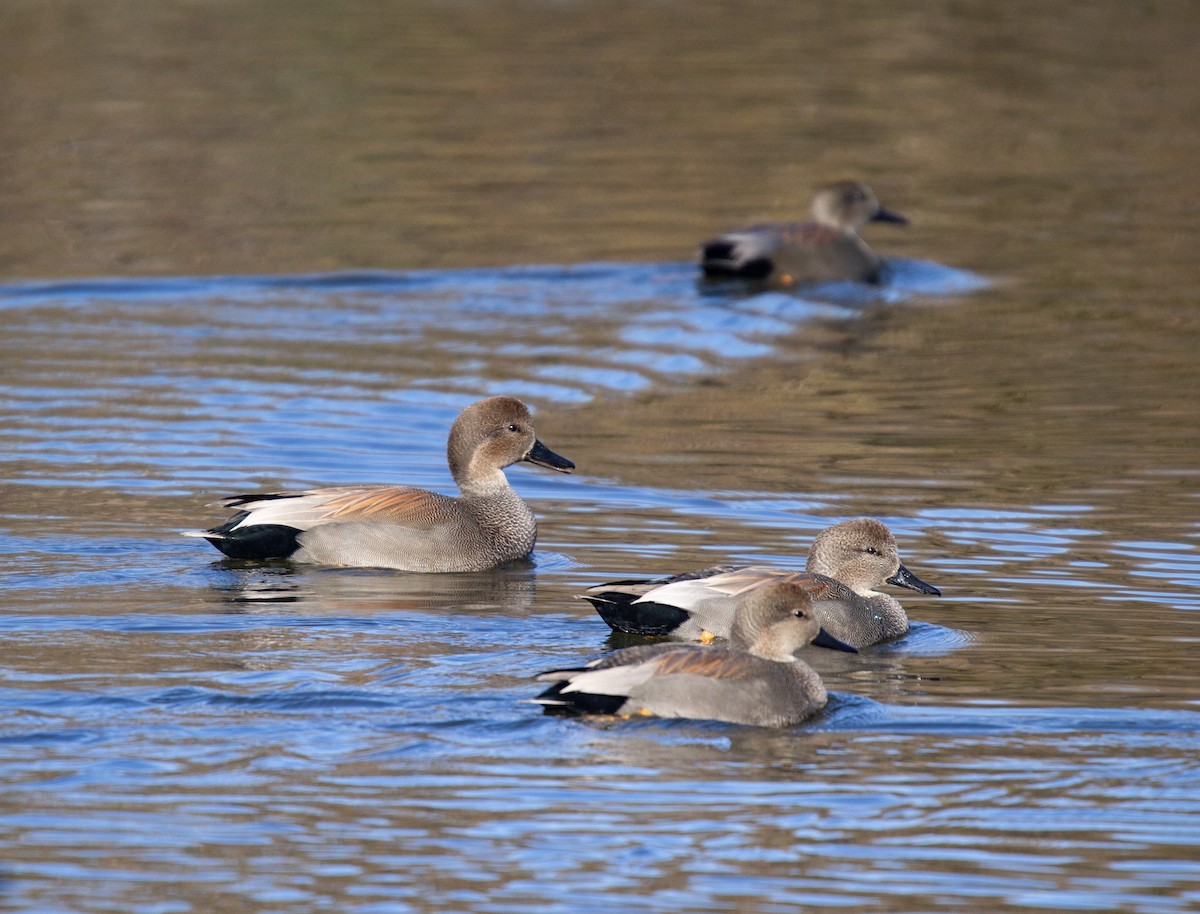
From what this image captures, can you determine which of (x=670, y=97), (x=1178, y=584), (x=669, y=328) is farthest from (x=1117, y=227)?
(x=1178, y=584)

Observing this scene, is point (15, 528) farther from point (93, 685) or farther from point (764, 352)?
point (764, 352)

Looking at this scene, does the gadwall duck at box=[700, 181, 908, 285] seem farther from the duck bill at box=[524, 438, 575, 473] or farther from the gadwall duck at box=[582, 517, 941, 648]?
the gadwall duck at box=[582, 517, 941, 648]

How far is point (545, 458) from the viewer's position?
1163 centimetres

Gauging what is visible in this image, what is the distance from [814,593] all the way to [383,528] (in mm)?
2602

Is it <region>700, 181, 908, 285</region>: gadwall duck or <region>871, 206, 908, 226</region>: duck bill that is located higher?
<region>871, 206, 908, 226</region>: duck bill

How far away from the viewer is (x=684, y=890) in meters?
6.28

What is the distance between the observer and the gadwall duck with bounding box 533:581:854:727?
7.82m

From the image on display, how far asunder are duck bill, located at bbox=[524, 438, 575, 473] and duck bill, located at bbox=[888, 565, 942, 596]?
2.44 meters

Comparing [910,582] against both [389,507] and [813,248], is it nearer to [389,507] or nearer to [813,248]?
[389,507]

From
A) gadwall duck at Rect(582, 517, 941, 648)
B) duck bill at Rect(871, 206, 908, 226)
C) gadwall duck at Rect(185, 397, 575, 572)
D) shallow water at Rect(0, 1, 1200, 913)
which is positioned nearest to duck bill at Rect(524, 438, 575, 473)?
gadwall duck at Rect(185, 397, 575, 572)

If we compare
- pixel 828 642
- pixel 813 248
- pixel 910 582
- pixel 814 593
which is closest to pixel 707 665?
pixel 828 642

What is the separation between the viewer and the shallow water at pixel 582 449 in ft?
22.0

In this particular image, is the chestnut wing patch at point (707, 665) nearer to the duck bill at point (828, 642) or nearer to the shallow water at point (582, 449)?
the shallow water at point (582, 449)

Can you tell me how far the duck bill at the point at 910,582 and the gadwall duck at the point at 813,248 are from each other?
9.43m
